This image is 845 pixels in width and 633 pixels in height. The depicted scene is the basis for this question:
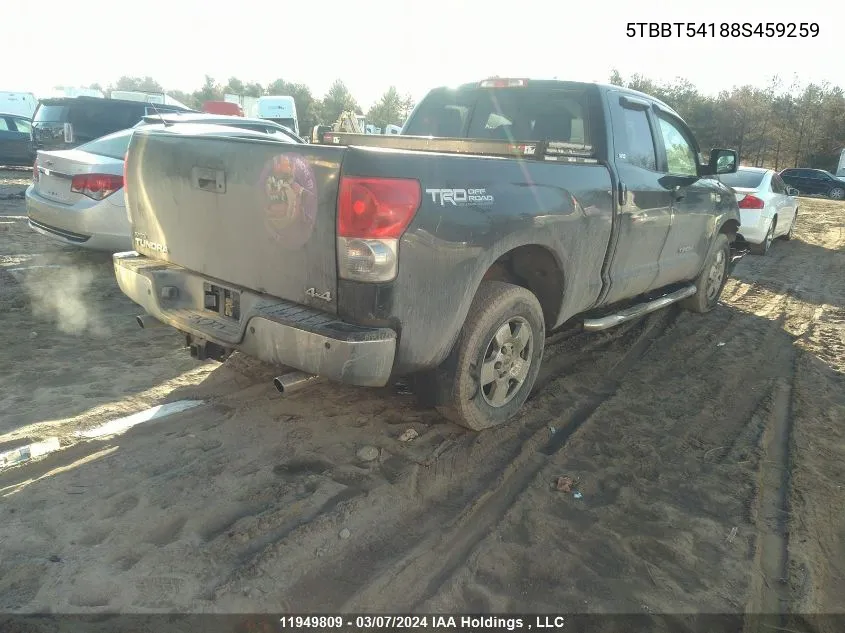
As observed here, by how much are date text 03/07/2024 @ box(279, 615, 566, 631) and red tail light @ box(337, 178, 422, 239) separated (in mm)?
1517

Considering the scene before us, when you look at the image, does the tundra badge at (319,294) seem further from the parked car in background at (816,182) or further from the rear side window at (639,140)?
the parked car in background at (816,182)

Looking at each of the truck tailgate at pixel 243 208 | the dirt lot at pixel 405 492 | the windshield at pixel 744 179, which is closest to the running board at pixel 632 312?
the dirt lot at pixel 405 492

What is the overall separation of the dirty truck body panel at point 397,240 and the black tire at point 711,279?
6.80 feet

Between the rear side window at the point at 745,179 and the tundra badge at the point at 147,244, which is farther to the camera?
the rear side window at the point at 745,179

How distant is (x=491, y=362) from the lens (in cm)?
347

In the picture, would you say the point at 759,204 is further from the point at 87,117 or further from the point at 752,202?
the point at 87,117

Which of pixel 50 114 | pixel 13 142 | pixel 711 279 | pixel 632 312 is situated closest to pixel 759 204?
pixel 711 279

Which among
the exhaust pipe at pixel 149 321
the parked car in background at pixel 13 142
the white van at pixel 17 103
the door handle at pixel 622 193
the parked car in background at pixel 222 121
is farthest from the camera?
the white van at pixel 17 103

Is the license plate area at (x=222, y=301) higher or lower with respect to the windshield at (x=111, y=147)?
lower

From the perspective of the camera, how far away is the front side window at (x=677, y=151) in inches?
198

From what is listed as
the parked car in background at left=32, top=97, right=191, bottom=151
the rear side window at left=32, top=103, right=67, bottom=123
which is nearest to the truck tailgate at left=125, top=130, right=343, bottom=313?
the parked car in background at left=32, top=97, right=191, bottom=151

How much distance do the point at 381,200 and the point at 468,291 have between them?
71 centimetres

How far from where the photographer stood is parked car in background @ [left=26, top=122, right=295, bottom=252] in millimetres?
6102

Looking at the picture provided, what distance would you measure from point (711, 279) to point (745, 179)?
5.58 m
